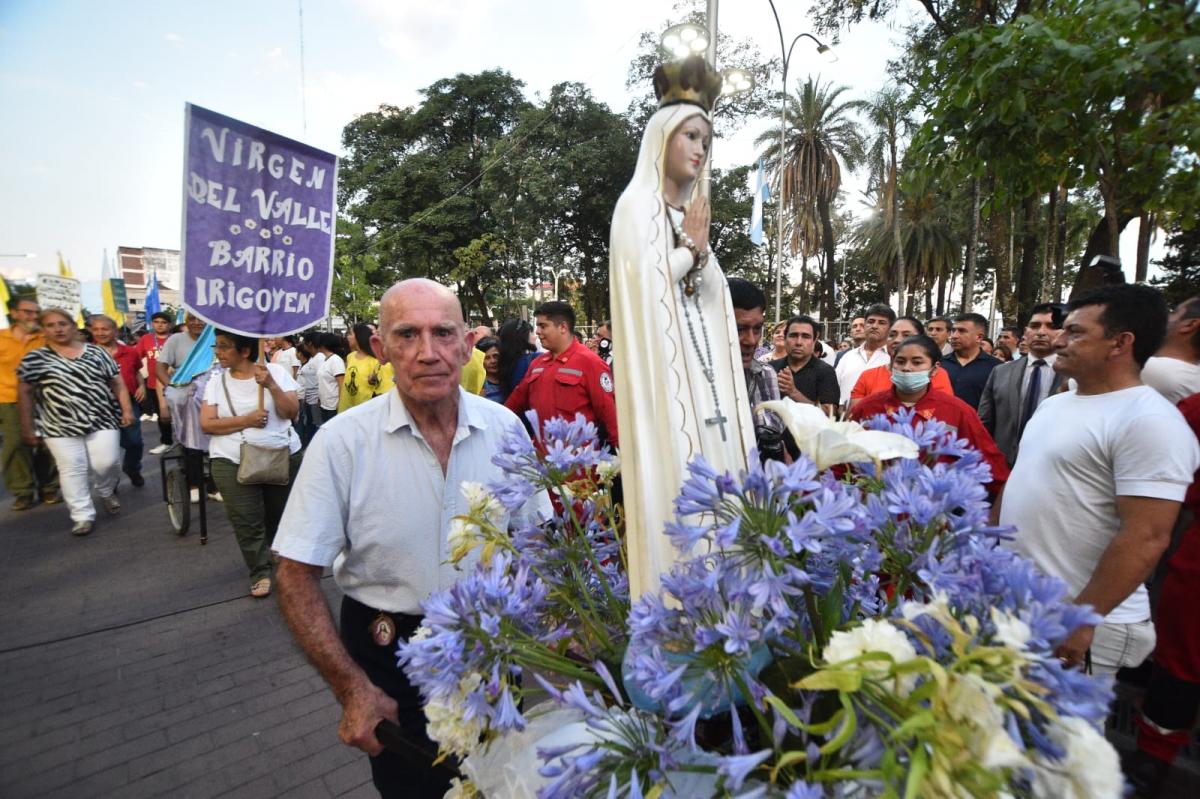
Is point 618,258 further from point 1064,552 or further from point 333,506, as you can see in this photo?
point 1064,552

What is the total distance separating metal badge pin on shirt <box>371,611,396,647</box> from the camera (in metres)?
1.77

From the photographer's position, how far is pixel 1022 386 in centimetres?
485

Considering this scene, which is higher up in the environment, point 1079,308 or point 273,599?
point 1079,308

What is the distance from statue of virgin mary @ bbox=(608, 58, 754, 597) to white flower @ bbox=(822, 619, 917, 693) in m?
0.39

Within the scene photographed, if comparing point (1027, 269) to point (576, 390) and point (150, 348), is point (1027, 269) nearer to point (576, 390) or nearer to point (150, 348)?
point (576, 390)

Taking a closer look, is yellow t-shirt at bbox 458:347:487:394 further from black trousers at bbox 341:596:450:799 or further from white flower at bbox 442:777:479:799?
white flower at bbox 442:777:479:799

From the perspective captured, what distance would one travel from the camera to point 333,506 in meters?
1.73

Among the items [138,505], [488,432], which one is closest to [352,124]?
[138,505]

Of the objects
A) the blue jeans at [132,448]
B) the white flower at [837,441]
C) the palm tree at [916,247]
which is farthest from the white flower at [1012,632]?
the palm tree at [916,247]

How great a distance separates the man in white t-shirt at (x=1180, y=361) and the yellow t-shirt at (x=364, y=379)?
577 cm

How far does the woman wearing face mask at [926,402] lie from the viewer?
10.7 feet

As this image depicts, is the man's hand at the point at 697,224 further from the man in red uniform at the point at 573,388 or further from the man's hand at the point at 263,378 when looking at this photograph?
the man's hand at the point at 263,378

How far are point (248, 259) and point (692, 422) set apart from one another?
3.16 meters

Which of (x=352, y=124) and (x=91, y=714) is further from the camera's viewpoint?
(x=352, y=124)
